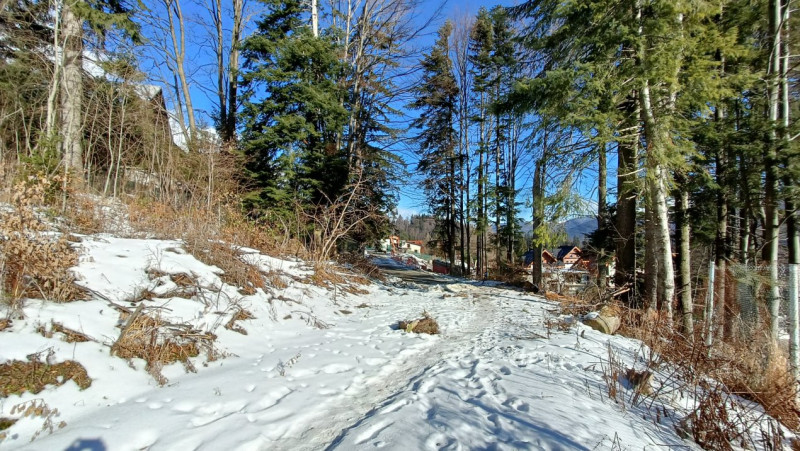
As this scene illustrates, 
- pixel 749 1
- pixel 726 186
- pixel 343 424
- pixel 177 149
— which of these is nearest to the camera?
pixel 343 424

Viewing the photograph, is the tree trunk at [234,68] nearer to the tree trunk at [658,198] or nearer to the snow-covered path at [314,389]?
the snow-covered path at [314,389]

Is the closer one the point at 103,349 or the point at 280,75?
the point at 103,349

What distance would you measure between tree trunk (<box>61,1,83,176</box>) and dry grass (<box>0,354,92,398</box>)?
8.03m

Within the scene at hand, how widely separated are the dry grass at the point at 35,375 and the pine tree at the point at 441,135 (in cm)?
1807

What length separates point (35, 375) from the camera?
255 cm

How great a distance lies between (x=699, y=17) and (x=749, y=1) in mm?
3618

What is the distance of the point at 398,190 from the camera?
17328mm

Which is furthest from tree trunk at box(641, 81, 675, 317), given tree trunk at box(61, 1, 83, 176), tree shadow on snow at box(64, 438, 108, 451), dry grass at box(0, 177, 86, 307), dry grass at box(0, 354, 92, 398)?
tree trunk at box(61, 1, 83, 176)

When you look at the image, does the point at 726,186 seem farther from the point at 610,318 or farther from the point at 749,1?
the point at 610,318

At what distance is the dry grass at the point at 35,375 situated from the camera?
94.6 inches

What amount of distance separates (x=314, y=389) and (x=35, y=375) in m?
2.14

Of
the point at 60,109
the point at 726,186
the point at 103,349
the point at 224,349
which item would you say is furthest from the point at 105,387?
the point at 726,186

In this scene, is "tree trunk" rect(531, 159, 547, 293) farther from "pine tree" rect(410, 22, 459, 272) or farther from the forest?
"pine tree" rect(410, 22, 459, 272)

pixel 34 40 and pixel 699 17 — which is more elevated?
pixel 34 40
